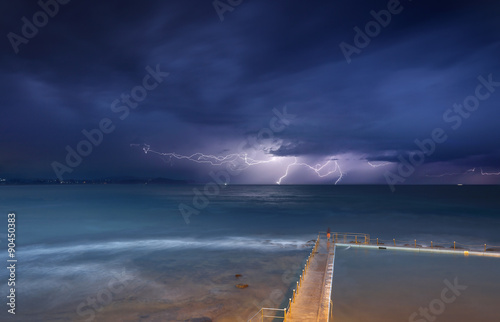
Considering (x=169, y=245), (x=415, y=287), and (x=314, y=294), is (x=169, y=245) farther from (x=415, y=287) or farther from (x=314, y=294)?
(x=415, y=287)

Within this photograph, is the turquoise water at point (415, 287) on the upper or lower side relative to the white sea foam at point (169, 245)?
lower

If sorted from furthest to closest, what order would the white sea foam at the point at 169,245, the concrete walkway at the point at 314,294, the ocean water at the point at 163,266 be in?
1. the white sea foam at the point at 169,245
2. the ocean water at the point at 163,266
3. the concrete walkway at the point at 314,294

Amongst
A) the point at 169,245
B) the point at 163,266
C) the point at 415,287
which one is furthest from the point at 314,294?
the point at 169,245

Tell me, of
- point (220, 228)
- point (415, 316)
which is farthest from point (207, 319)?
point (220, 228)

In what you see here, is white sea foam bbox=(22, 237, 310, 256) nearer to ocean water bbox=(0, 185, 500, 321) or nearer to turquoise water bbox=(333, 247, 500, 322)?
ocean water bbox=(0, 185, 500, 321)

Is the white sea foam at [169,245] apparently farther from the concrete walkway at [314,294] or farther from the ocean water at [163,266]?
the concrete walkway at [314,294]

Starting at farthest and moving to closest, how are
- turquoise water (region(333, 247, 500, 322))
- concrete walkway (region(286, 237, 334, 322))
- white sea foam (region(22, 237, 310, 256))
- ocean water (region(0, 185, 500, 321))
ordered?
white sea foam (region(22, 237, 310, 256))
ocean water (region(0, 185, 500, 321))
turquoise water (region(333, 247, 500, 322))
concrete walkway (region(286, 237, 334, 322))

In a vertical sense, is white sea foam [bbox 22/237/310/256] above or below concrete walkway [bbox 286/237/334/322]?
above

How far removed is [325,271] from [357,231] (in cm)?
2653

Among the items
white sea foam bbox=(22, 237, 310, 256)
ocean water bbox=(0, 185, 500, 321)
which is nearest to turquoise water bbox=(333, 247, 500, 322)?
ocean water bbox=(0, 185, 500, 321)

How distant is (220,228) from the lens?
44438mm

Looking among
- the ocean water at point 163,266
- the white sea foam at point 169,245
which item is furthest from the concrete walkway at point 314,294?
the white sea foam at point 169,245

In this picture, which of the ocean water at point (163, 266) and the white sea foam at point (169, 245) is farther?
the white sea foam at point (169, 245)

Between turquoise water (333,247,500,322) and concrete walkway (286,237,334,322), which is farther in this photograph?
turquoise water (333,247,500,322)
